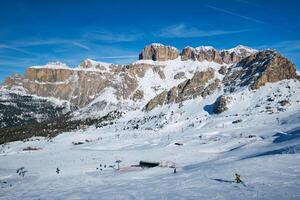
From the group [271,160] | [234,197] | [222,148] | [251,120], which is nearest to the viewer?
[234,197]

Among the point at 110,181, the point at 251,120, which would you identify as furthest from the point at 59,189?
the point at 251,120

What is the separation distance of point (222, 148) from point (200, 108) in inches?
5240

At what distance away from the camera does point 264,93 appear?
182 meters

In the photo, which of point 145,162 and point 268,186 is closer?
point 268,186

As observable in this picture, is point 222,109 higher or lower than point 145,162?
higher

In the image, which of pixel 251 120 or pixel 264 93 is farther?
pixel 264 93

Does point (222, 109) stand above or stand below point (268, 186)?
above

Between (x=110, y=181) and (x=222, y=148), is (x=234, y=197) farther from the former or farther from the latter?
(x=222, y=148)

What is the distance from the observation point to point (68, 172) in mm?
45719

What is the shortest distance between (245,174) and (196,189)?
6.14 meters

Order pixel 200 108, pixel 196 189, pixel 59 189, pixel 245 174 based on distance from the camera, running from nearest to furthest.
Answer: pixel 196 189 < pixel 245 174 < pixel 59 189 < pixel 200 108

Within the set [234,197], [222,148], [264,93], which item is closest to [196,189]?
[234,197]

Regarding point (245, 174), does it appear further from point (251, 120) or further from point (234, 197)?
point (251, 120)

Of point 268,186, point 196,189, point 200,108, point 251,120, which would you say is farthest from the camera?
point 200,108
